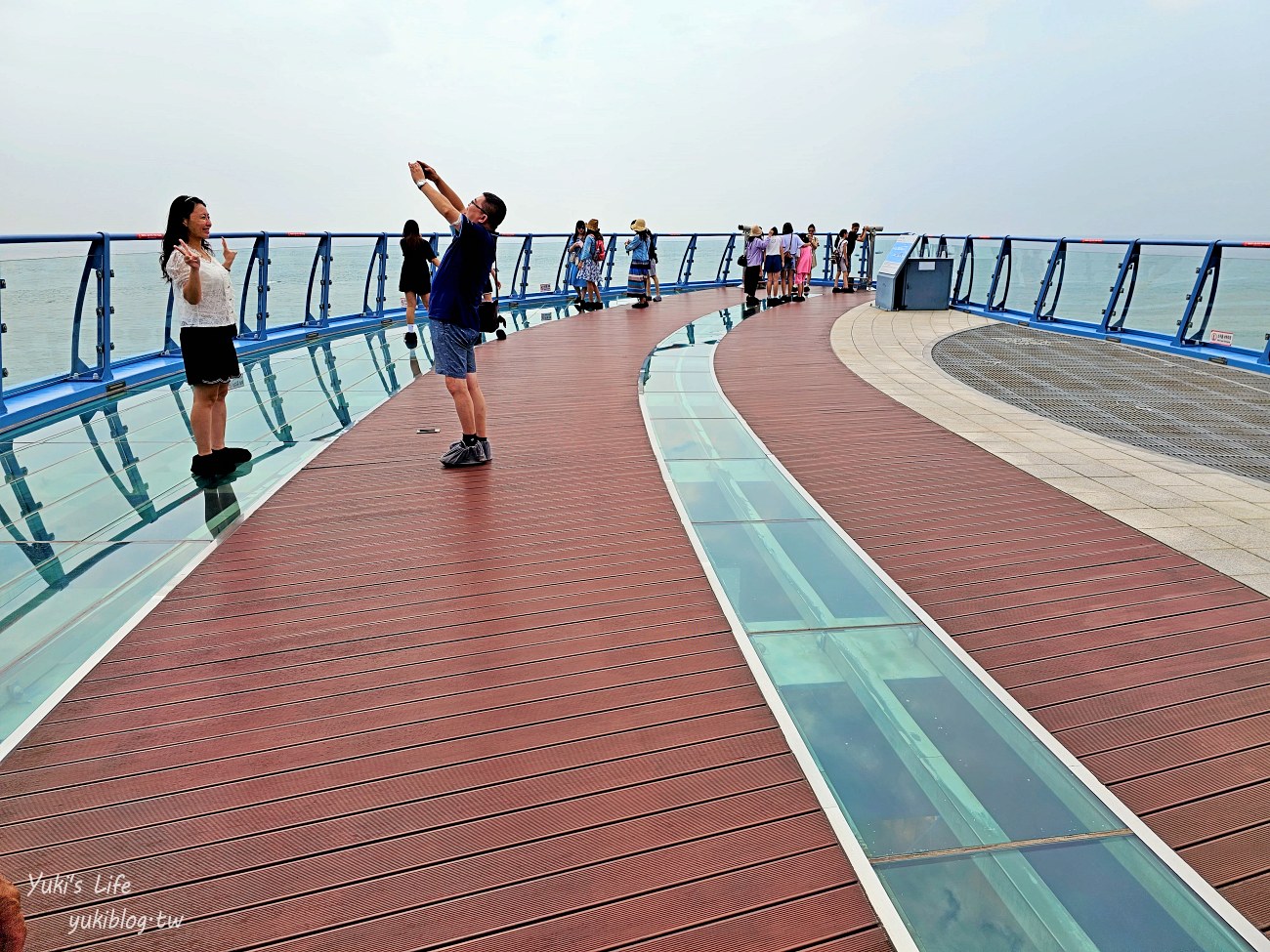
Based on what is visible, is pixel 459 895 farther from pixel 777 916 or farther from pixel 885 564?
pixel 885 564

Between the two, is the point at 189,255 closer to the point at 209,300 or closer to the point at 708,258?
the point at 209,300

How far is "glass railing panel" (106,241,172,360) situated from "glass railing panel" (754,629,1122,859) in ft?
21.5

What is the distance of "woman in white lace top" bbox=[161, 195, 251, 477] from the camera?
4.71 metres

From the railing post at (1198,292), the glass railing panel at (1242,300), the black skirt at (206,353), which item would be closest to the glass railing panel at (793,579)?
the black skirt at (206,353)

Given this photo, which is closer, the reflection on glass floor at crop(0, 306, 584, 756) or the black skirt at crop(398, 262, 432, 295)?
the reflection on glass floor at crop(0, 306, 584, 756)

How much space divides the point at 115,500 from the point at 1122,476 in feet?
19.8

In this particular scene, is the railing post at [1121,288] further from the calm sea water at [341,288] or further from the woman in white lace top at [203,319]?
the woman in white lace top at [203,319]

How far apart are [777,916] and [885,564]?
2346mm

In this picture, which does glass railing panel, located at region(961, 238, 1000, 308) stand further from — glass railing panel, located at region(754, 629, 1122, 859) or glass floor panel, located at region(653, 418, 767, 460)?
glass railing panel, located at region(754, 629, 1122, 859)

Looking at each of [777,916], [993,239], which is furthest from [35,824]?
[993,239]

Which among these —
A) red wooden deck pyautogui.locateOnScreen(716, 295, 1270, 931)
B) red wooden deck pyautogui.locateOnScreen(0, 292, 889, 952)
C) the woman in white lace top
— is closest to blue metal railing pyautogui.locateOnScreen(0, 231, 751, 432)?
the woman in white lace top

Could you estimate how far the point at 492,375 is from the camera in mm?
8891

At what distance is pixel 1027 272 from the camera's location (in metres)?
14.4

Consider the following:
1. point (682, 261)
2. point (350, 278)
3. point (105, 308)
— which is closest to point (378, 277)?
point (350, 278)
